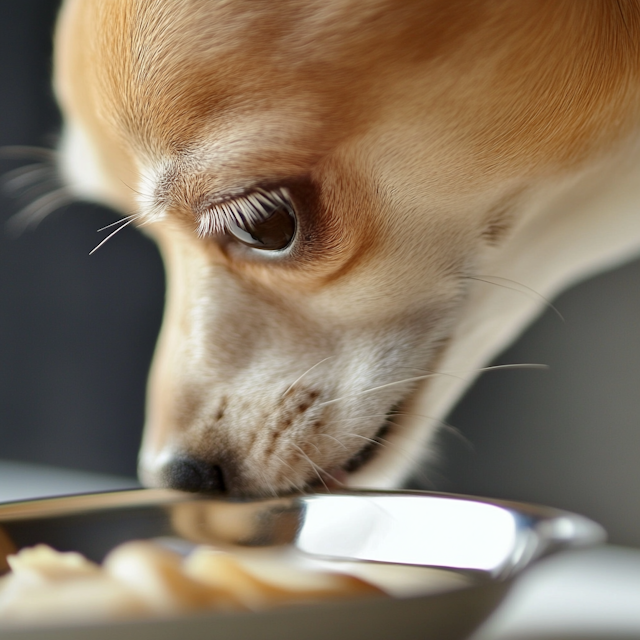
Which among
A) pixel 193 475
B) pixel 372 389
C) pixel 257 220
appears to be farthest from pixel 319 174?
pixel 193 475

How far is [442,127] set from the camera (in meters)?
0.67

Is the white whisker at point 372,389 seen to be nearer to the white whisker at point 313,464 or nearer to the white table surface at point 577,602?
the white whisker at point 313,464

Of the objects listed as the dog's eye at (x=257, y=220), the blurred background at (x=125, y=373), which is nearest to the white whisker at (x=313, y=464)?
the dog's eye at (x=257, y=220)

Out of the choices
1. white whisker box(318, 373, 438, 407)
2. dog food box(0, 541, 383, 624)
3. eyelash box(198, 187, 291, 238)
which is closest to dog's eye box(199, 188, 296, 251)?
eyelash box(198, 187, 291, 238)

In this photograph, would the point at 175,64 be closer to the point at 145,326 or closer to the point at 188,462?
the point at 188,462

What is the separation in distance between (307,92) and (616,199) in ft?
1.29

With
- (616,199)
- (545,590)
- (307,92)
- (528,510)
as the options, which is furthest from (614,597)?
(307,92)

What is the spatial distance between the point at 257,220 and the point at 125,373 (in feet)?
3.47

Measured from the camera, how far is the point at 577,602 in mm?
763

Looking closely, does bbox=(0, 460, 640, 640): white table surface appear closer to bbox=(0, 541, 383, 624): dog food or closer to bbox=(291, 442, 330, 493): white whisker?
bbox=(0, 541, 383, 624): dog food

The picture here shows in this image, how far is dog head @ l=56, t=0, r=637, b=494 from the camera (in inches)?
24.6

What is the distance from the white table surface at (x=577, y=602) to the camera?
2.12 feet

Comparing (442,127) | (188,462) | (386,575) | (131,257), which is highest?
(131,257)

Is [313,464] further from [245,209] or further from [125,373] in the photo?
[125,373]
